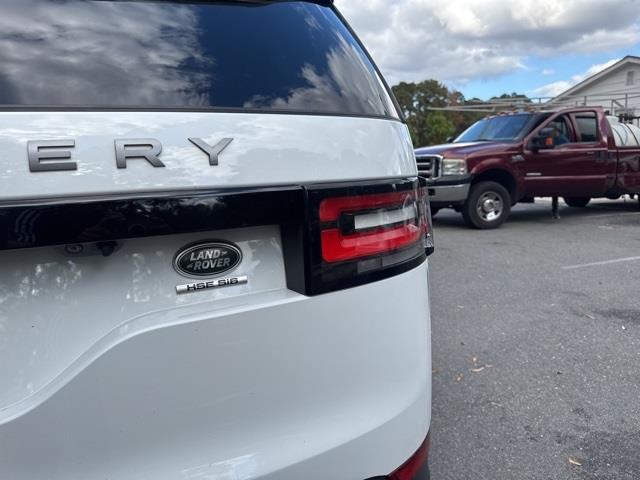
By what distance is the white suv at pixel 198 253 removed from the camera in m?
1.06

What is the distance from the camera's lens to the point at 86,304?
1.11 metres

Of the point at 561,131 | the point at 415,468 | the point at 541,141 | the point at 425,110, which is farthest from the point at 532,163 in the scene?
the point at 425,110

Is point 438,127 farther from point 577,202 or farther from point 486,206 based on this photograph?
point 486,206

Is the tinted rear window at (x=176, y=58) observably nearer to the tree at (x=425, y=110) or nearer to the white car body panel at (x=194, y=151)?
the white car body panel at (x=194, y=151)

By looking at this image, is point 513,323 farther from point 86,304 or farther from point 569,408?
point 86,304

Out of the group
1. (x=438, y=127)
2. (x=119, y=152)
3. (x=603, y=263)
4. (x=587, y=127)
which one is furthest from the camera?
(x=438, y=127)

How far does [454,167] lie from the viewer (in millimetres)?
8109

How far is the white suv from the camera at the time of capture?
3.49 feet

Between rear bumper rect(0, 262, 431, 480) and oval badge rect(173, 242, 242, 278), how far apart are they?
0.26 ft

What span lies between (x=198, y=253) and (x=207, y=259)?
3 centimetres

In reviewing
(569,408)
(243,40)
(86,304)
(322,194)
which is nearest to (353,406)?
(322,194)

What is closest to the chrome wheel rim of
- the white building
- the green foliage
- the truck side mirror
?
the truck side mirror

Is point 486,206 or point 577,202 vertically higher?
point 486,206

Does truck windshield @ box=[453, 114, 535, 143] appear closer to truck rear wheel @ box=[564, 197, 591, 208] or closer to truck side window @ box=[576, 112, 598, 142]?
truck side window @ box=[576, 112, 598, 142]
